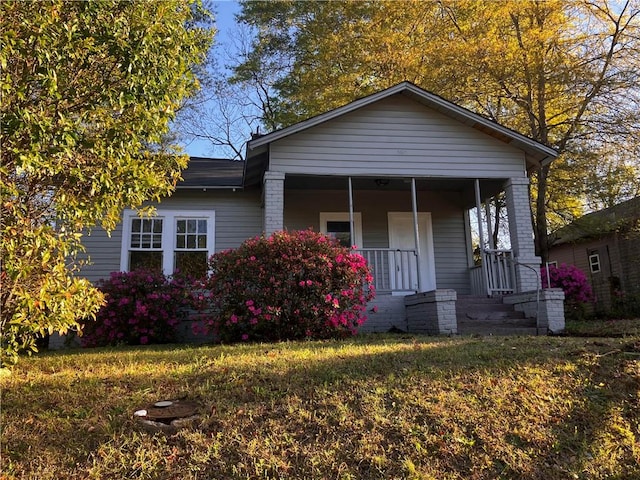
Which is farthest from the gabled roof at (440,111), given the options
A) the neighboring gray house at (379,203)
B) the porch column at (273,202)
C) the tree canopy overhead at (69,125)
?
the tree canopy overhead at (69,125)

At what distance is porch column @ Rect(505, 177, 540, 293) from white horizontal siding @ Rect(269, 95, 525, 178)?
0.33 m

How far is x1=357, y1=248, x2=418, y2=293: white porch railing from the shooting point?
34.2ft

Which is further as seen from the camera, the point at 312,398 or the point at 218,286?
the point at 218,286

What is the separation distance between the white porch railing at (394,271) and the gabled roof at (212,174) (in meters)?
3.61

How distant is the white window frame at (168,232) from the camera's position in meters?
10.8

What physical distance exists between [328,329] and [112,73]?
4.59 meters

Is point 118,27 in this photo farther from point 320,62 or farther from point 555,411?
point 320,62

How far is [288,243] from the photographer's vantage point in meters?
7.74

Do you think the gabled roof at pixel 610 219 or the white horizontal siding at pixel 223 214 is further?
the gabled roof at pixel 610 219

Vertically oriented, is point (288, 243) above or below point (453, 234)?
below

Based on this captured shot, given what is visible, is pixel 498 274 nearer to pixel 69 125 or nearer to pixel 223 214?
pixel 223 214

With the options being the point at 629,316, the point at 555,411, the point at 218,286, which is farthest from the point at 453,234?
the point at 555,411

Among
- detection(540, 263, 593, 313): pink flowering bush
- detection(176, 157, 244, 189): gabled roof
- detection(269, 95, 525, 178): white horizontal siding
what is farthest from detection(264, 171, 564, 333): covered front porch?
detection(540, 263, 593, 313): pink flowering bush

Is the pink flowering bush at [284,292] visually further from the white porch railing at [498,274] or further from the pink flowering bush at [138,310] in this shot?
the white porch railing at [498,274]
